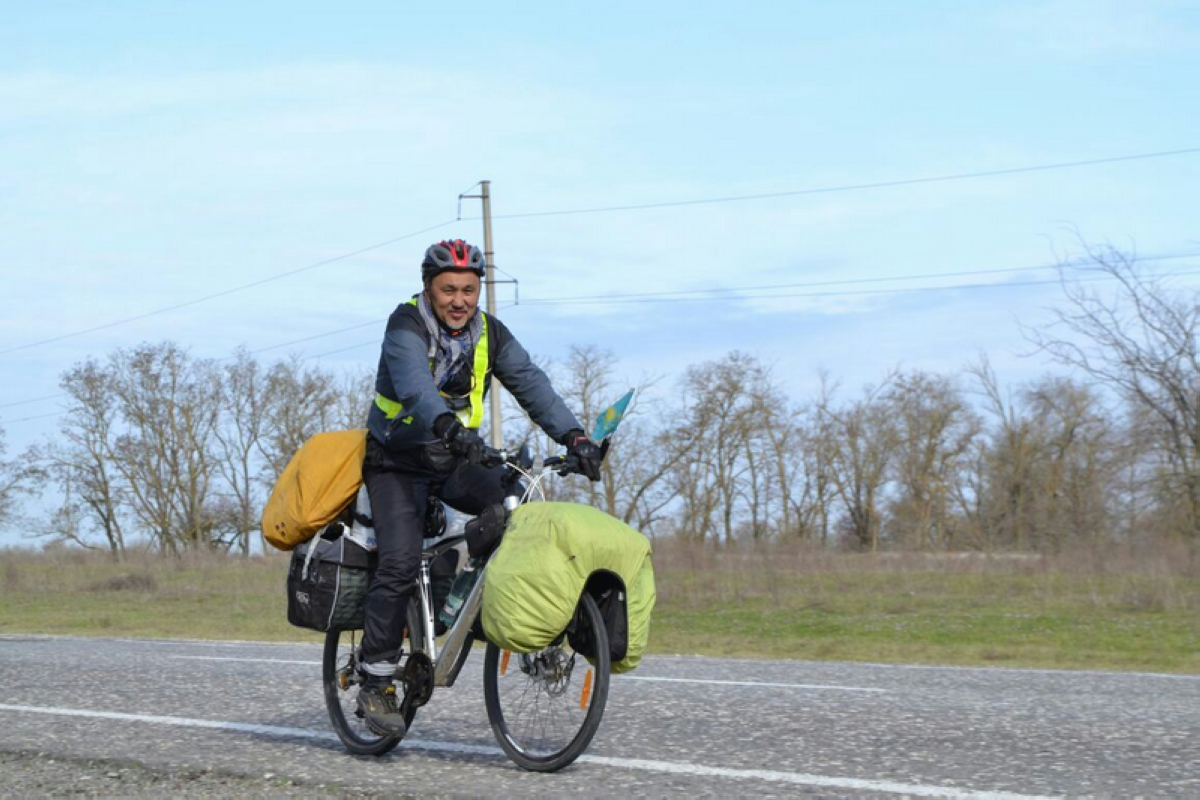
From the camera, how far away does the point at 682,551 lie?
26344 mm

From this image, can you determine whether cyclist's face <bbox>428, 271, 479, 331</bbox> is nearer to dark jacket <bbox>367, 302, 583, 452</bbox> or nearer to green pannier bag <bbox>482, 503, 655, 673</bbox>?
dark jacket <bbox>367, 302, 583, 452</bbox>

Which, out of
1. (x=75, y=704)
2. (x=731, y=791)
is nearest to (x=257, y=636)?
(x=75, y=704)

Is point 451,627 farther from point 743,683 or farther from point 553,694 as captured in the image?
point 743,683

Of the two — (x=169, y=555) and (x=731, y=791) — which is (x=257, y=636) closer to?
(x=731, y=791)

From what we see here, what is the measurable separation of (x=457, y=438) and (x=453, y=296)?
0.72 m

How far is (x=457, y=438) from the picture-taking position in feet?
15.8

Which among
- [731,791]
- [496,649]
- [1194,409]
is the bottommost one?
[731,791]

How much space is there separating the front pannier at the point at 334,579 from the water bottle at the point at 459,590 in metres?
0.37

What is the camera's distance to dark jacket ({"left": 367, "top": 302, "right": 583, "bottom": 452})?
498 centimetres

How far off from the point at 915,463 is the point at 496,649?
1840 inches

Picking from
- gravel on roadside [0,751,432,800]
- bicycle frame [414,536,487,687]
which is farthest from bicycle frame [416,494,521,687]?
gravel on roadside [0,751,432,800]

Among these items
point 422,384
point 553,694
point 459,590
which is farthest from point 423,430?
point 553,694

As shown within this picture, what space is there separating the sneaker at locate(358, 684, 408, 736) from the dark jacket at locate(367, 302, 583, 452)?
3.25ft

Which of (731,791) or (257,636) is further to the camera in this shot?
(257,636)
